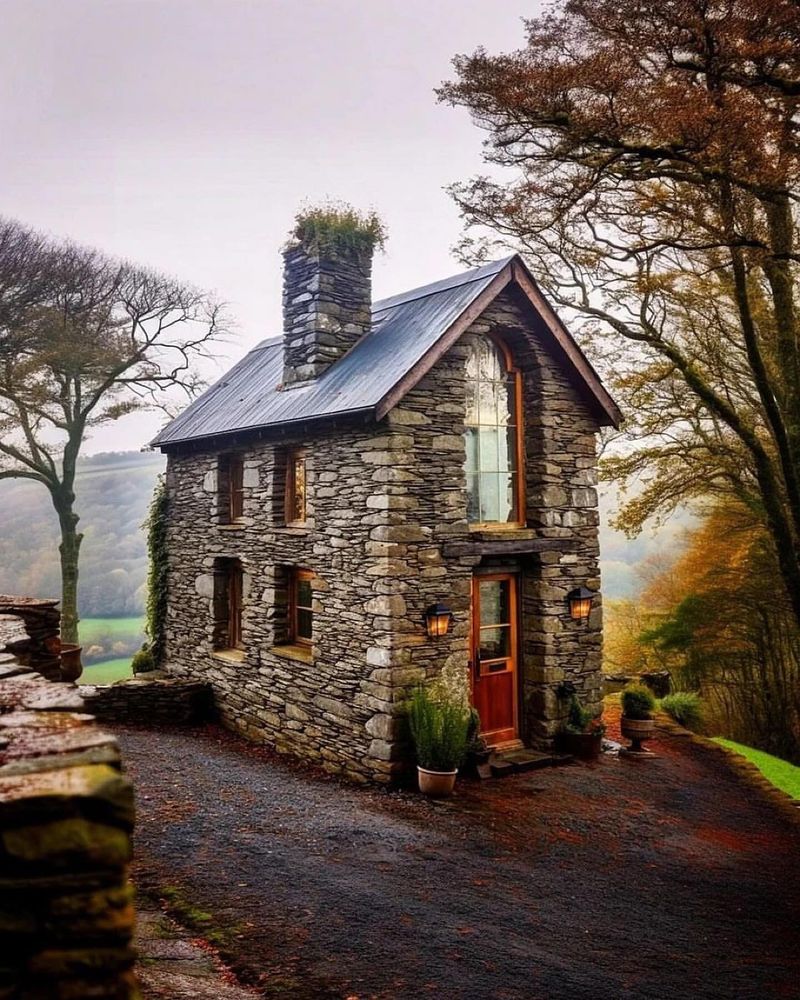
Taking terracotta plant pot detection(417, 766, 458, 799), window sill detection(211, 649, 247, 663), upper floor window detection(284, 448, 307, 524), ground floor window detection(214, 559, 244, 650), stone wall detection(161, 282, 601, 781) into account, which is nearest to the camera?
terracotta plant pot detection(417, 766, 458, 799)

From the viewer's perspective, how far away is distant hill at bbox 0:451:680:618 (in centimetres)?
2108

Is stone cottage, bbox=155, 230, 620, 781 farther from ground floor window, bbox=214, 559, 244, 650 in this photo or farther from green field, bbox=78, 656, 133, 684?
green field, bbox=78, 656, 133, 684

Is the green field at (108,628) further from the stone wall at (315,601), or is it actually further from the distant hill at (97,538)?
the stone wall at (315,601)

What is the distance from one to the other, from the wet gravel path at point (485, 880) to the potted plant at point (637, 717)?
2.58ft

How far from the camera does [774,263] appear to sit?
33.2 feet

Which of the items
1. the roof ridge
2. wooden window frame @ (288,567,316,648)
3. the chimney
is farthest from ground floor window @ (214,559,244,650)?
the roof ridge

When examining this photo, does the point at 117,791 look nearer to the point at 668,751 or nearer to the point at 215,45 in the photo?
the point at 668,751

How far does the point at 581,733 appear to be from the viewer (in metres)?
9.70

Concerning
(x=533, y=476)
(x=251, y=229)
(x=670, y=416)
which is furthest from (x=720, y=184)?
(x=251, y=229)

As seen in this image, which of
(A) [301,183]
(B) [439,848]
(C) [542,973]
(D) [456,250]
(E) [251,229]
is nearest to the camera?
(C) [542,973]

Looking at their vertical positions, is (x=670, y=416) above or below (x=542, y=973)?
above

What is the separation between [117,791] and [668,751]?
1080 centimetres

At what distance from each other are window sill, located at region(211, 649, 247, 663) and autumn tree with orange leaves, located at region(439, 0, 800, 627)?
786 centimetres

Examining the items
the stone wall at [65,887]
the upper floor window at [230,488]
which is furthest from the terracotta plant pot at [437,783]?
the stone wall at [65,887]
